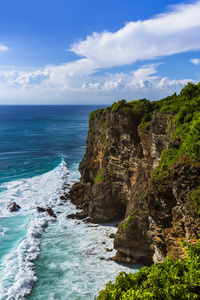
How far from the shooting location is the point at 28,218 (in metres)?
37.0

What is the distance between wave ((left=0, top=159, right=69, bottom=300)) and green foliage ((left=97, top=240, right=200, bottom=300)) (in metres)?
16.6

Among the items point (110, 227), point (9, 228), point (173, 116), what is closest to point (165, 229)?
point (173, 116)

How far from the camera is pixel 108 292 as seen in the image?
934cm

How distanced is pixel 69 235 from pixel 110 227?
6253mm

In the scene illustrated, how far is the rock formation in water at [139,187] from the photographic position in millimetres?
14609

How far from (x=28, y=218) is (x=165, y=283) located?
107ft

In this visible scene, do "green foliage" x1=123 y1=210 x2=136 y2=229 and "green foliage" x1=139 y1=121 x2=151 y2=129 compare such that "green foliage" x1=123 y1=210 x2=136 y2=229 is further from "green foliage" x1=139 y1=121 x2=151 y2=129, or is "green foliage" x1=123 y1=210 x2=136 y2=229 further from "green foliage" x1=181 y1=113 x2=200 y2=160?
"green foliage" x1=181 y1=113 x2=200 y2=160

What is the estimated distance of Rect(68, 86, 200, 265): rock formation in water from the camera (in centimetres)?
1461

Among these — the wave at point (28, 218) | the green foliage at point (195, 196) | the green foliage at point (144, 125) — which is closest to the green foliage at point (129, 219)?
the green foliage at point (144, 125)

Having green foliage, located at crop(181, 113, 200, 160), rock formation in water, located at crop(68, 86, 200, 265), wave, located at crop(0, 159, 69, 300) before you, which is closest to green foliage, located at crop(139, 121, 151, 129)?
rock formation in water, located at crop(68, 86, 200, 265)

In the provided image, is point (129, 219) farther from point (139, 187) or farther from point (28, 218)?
point (28, 218)

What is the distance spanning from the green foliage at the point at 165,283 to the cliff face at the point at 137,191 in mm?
4371

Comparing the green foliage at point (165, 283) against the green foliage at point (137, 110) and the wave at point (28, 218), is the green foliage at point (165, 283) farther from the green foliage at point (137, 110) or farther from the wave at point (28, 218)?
the green foliage at point (137, 110)

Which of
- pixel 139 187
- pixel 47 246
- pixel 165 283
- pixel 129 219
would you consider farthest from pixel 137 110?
pixel 165 283
